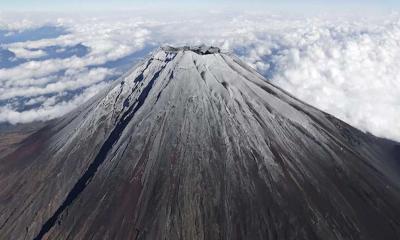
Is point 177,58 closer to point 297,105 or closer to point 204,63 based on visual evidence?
point 204,63

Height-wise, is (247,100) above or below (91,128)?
above

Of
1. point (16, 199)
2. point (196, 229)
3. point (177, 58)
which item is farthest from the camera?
point (177, 58)

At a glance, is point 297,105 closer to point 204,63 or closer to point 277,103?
point 277,103

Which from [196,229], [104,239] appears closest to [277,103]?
A: [196,229]

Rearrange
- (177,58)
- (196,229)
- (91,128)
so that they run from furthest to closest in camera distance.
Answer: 1. (177,58)
2. (91,128)
3. (196,229)

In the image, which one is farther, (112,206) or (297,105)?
(297,105)

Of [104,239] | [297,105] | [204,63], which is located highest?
[204,63]

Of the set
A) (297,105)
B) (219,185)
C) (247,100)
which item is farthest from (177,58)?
(219,185)
